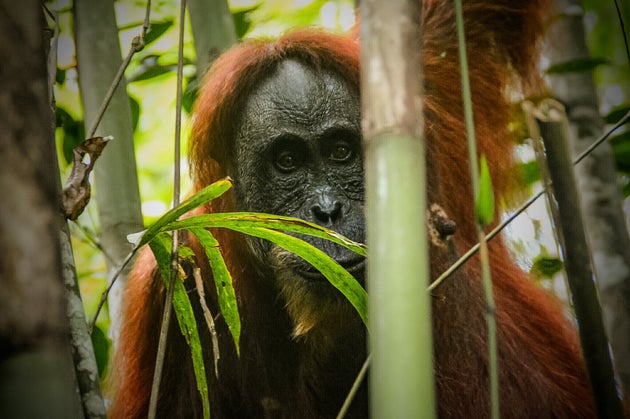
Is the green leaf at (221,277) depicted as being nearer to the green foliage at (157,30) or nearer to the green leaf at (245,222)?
the green leaf at (245,222)

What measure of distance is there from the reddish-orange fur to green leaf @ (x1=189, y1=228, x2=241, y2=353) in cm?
117

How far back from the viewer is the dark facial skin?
281cm

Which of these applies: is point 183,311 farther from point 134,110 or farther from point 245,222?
point 134,110

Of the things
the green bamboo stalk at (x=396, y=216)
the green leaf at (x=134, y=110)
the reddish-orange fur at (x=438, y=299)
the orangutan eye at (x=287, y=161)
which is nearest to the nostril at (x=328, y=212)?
the orangutan eye at (x=287, y=161)

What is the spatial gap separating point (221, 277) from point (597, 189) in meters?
1.46

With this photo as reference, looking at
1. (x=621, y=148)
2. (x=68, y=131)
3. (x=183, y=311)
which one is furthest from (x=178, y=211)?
(x=68, y=131)

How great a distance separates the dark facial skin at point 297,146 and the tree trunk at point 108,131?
0.47 m

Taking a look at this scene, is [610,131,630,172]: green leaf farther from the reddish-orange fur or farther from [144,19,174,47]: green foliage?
[144,19,174,47]: green foliage

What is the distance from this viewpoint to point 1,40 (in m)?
0.88

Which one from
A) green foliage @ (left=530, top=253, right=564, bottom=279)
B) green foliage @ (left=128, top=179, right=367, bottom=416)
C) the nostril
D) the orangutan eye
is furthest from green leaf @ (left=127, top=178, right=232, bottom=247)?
green foliage @ (left=530, top=253, right=564, bottom=279)

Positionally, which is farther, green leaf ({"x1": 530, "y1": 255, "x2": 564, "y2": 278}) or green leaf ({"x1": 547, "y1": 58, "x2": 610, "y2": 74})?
green leaf ({"x1": 530, "y1": 255, "x2": 564, "y2": 278})

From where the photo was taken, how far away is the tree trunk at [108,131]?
117 inches

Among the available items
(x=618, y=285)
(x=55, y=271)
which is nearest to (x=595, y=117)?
(x=618, y=285)

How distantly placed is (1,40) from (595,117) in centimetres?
222
